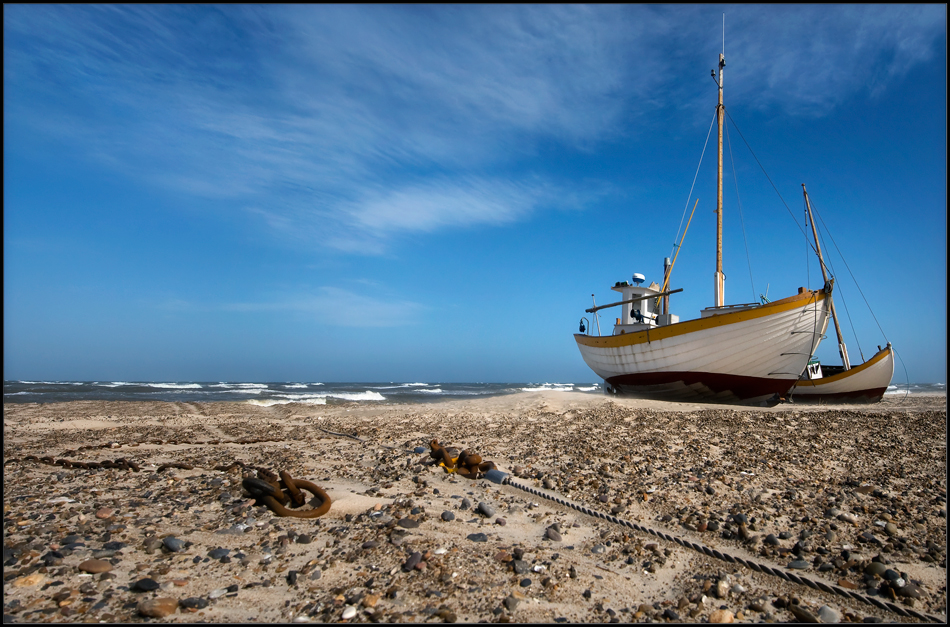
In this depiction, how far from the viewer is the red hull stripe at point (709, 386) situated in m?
16.3

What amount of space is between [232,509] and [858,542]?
5257 mm

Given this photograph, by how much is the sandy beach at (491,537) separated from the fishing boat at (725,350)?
9046mm

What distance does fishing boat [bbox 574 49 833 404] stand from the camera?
15.1 metres

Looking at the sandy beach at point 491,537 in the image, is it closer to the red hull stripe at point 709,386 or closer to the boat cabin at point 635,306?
the red hull stripe at point 709,386

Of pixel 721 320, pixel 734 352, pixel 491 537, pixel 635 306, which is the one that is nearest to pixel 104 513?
pixel 491 537

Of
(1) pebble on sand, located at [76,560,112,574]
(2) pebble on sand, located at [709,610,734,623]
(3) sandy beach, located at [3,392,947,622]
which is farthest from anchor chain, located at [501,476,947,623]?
(1) pebble on sand, located at [76,560,112,574]

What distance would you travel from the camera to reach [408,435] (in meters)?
8.33

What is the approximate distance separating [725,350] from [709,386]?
176cm

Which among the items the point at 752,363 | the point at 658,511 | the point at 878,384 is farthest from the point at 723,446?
the point at 878,384

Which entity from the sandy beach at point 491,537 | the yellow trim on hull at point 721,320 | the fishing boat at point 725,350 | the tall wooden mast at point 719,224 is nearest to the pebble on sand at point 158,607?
the sandy beach at point 491,537

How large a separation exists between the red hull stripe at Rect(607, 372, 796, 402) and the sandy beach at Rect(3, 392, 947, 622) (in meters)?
9.99

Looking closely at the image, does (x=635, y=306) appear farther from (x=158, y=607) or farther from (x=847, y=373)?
(x=158, y=607)

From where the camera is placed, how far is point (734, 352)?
15891mm

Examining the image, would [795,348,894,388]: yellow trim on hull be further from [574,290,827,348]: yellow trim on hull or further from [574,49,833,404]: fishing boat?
[574,290,827,348]: yellow trim on hull
